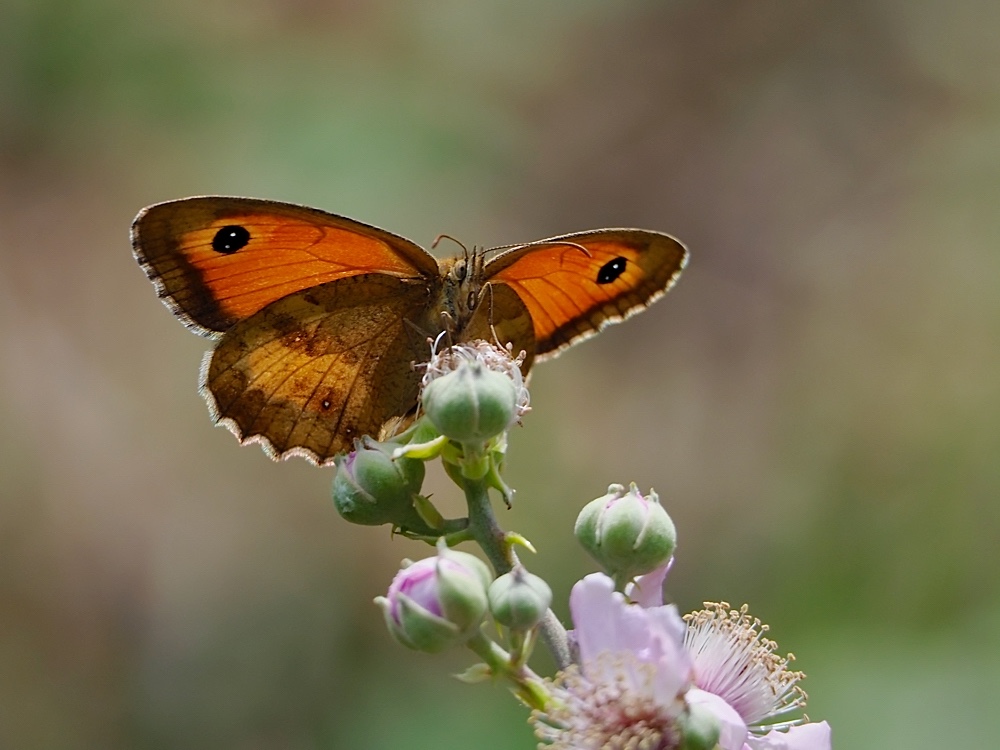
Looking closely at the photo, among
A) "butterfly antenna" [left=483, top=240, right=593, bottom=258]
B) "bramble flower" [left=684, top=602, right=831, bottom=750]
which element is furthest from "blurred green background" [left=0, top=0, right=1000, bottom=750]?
"butterfly antenna" [left=483, top=240, right=593, bottom=258]

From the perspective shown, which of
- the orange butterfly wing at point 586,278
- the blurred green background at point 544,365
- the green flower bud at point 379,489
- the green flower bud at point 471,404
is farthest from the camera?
the blurred green background at point 544,365

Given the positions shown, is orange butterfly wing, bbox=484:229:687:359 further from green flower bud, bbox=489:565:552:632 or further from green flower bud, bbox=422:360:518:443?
green flower bud, bbox=489:565:552:632

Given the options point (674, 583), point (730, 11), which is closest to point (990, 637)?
point (674, 583)

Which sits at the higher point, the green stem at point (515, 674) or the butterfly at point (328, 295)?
the butterfly at point (328, 295)

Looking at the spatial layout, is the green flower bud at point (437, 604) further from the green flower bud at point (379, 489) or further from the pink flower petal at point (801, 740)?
the pink flower petal at point (801, 740)

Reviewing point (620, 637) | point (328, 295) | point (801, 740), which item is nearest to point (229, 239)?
point (328, 295)

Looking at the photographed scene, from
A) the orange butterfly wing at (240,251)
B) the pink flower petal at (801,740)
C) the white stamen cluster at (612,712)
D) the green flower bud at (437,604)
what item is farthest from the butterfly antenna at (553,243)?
the pink flower petal at (801,740)

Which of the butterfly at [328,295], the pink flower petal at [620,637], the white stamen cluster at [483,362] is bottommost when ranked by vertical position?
the pink flower petal at [620,637]
